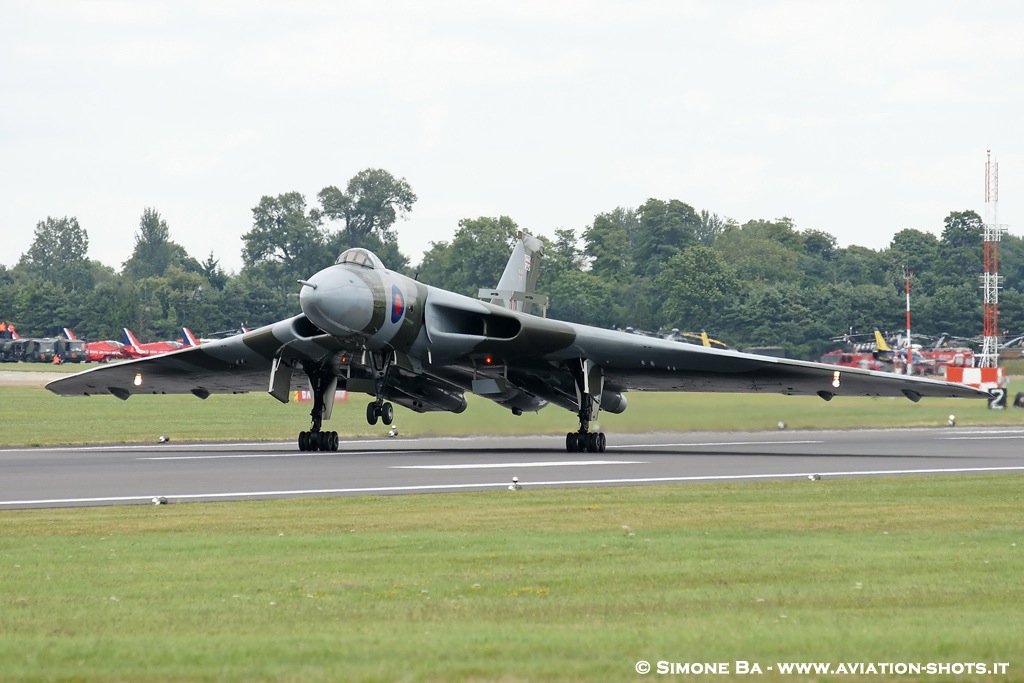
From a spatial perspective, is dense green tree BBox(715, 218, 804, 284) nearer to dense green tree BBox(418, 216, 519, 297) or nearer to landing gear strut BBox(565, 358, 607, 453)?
dense green tree BBox(418, 216, 519, 297)

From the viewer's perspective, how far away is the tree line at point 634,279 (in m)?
75.9

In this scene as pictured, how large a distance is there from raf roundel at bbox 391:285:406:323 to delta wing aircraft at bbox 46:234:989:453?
29 millimetres

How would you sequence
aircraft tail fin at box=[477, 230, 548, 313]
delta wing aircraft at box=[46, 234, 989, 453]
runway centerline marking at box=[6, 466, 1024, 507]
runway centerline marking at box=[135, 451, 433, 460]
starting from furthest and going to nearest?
1. aircraft tail fin at box=[477, 230, 548, 313]
2. delta wing aircraft at box=[46, 234, 989, 453]
3. runway centerline marking at box=[135, 451, 433, 460]
4. runway centerline marking at box=[6, 466, 1024, 507]

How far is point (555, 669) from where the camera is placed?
6.18 meters

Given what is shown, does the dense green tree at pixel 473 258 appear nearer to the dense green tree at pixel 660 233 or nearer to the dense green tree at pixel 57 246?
the dense green tree at pixel 660 233

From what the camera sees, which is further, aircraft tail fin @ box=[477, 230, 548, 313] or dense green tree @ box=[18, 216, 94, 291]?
dense green tree @ box=[18, 216, 94, 291]

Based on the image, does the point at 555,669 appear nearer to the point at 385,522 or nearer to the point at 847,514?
the point at 385,522

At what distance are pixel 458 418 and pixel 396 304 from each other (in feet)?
18.4

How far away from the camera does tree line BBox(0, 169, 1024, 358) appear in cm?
7588

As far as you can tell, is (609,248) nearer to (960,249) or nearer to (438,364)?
(960,249)

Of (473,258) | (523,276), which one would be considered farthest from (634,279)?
(523,276)

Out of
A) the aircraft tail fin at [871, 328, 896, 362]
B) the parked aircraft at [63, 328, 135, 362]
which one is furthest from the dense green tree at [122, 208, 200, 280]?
the aircraft tail fin at [871, 328, 896, 362]
